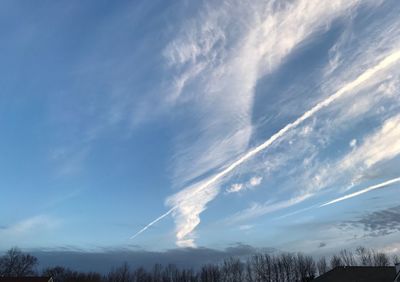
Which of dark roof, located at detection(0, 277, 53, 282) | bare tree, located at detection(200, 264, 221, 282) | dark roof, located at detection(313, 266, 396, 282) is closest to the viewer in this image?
dark roof, located at detection(313, 266, 396, 282)

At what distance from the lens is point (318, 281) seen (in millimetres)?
69000

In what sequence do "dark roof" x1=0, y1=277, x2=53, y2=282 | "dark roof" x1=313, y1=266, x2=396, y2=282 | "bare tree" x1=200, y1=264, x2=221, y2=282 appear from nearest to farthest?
"dark roof" x1=313, y1=266, x2=396, y2=282
"dark roof" x1=0, y1=277, x2=53, y2=282
"bare tree" x1=200, y1=264, x2=221, y2=282

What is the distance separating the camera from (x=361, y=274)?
65.4 meters

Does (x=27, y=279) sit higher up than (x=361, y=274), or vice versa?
(x=27, y=279)

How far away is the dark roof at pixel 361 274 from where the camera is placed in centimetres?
6278

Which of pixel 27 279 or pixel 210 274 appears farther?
pixel 210 274

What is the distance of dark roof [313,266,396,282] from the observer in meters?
62.8

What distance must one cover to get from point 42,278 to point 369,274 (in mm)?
60151

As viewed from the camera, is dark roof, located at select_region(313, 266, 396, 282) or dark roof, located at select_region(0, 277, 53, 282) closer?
dark roof, located at select_region(313, 266, 396, 282)

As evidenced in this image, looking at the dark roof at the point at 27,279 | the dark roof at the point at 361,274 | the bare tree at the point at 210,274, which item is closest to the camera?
the dark roof at the point at 361,274

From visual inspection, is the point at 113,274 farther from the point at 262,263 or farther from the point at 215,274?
the point at 262,263

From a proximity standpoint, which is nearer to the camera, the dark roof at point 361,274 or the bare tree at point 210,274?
the dark roof at point 361,274

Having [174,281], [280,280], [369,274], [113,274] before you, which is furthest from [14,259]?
[369,274]

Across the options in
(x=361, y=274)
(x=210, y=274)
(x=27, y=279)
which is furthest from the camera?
(x=210, y=274)
